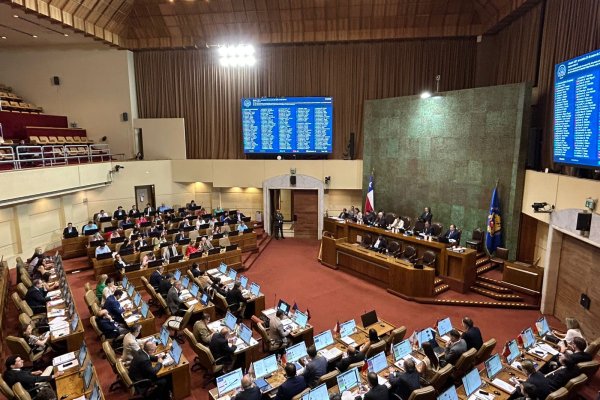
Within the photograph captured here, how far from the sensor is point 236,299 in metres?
8.69

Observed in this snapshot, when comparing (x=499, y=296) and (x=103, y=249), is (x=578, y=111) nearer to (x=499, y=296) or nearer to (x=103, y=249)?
(x=499, y=296)

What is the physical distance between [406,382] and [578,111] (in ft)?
22.9

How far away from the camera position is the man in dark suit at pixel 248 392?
495cm

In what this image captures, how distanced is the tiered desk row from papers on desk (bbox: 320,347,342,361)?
4317mm

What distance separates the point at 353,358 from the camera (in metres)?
5.95

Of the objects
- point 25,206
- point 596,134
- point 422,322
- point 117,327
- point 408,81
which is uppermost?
point 408,81

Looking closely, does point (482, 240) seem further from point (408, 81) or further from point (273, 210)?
point (273, 210)

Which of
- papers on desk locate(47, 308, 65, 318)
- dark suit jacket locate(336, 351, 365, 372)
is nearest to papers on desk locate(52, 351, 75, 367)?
papers on desk locate(47, 308, 65, 318)

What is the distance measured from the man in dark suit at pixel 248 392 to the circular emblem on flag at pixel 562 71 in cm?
928

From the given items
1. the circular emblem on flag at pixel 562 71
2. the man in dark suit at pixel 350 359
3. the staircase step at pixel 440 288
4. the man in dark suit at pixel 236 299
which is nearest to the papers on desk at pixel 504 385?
the man in dark suit at pixel 350 359

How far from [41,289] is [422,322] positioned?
346 inches

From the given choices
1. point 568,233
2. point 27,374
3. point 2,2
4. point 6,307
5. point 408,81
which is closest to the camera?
point 27,374

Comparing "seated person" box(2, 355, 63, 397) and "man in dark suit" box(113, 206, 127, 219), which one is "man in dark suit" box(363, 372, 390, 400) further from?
"man in dark suit" box(113, 206, 127, 219)

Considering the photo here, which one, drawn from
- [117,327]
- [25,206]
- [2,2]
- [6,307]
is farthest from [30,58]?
[117,327]
